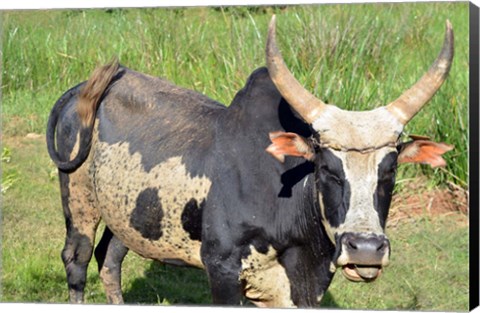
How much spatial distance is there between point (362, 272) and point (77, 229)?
6.22 feet

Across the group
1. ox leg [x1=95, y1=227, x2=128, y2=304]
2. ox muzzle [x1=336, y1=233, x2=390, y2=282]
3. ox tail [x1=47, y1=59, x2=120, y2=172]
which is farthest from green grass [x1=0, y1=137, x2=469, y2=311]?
ox muzzle [x1=336, y1=233, x2=390, y2=282]

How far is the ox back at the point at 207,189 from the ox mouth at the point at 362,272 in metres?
0.40

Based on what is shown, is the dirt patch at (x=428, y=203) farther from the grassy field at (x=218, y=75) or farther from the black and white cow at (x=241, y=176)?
the black and white cow at (x=241, y=176)

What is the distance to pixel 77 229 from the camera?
592cm

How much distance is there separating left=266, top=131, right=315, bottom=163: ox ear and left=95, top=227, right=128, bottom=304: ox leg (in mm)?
1666

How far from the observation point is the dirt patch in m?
7.38

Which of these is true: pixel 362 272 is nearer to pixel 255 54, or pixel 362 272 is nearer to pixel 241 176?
pixel 241 176

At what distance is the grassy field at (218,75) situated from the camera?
265 inches

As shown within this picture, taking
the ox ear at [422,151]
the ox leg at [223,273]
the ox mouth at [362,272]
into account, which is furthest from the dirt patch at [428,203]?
the ox mouth at [362,272]

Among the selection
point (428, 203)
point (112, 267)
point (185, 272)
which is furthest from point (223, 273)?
point (428, 203)

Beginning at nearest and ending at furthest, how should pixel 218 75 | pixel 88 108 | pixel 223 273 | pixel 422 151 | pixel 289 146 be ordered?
pixel 289 146 < pixel 422 151 < pixel 223 273 < pixel 88 108 < pixel 218 75

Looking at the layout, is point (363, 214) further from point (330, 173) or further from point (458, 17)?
point (458, 17)

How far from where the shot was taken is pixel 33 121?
8039 mm

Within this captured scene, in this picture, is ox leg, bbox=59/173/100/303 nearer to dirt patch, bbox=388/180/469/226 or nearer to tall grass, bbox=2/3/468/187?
Answer: tall grass, bbox=2/3/468/187
